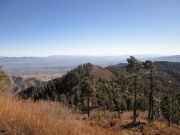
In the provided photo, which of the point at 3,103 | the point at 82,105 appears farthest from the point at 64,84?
the point at 3,103

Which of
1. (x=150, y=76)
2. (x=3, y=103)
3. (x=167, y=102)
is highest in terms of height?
(x=3, y=103)

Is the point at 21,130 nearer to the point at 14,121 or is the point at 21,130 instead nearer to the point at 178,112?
the point at 14,121

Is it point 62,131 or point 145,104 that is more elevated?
point 62,131

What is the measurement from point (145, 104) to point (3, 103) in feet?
347

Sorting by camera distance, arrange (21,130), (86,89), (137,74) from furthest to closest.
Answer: (86,89) < (137,74) < (21,130)

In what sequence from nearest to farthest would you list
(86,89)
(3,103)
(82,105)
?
(3,103) < (86,89) < (82,105)

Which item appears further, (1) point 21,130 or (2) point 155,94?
(2) point 155,94

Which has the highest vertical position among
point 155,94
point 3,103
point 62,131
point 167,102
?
point 3,103

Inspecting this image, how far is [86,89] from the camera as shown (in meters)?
63.8

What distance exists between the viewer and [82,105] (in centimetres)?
10850

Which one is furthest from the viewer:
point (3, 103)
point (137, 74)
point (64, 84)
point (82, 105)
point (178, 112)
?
point (64, 84)

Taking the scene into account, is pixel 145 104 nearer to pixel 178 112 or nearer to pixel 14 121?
pixel 178 112

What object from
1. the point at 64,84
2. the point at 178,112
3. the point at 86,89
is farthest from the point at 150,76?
the point at 64,84

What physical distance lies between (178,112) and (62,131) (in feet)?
241
